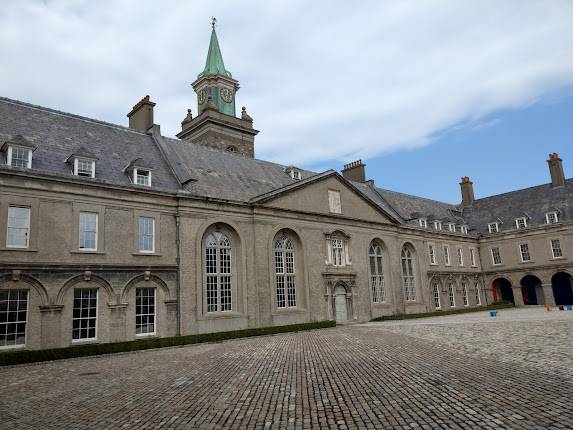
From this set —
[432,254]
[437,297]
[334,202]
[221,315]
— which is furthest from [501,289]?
[221,315]

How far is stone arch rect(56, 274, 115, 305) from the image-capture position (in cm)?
2245

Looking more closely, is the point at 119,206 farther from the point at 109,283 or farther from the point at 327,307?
the point at 327,307

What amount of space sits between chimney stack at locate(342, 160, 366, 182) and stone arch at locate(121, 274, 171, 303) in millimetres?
31432

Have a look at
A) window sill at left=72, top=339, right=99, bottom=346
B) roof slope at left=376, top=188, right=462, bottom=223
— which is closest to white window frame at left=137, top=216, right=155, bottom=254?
window sill at left=72, top=339, right=99, bottom=346

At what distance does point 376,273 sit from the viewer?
4138 cm

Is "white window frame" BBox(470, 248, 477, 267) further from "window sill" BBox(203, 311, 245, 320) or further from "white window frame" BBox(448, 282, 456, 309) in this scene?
"window sill" BBox(203, 311, 245, 320)

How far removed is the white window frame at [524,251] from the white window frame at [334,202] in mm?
28766

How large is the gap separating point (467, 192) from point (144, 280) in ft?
169

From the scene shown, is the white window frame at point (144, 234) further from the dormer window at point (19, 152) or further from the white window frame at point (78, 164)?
the dormer window at point (19, 152)

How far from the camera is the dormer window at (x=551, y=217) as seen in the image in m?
51.6

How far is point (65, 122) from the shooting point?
2864 cm

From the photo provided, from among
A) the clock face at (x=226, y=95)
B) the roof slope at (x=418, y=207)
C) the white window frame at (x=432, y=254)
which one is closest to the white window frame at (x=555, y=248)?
the roof slope at (x=418, y=207)

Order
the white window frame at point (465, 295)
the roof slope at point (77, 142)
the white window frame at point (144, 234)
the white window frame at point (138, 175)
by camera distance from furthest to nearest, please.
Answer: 1. the white window frame at point (465, 295)
2. the white window frame at point (138, 175)
3. the white window frame at point (144, 234)
4. the roof slope at point (77, 142)

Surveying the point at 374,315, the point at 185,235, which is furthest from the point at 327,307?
the point at 185,235
